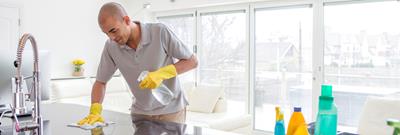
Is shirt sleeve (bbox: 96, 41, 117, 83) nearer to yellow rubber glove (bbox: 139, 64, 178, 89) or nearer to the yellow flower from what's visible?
yellow rubber glove (bbox: 139, 64, 178, 89)

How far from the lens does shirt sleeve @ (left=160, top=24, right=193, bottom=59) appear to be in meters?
1.94

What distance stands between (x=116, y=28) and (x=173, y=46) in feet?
1.12

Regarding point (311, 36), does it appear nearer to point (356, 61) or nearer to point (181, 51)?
point (356, 61)

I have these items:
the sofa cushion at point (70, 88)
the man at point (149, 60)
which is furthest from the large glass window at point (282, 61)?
the man at point (149, 60)

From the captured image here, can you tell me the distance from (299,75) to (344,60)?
64 centimetres

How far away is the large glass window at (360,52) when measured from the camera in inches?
159

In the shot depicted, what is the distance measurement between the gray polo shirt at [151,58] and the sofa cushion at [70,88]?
3.28 metres

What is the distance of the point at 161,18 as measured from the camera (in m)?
6.34

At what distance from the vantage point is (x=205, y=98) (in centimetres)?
466

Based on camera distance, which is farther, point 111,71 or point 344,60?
point 344,60

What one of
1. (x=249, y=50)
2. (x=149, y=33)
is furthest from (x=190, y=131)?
(x=249, y=50)

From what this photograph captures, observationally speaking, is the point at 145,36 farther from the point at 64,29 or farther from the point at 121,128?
the point at 64,29

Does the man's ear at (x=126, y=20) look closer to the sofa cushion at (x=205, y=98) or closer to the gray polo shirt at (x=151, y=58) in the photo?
the gray polo shirt at (x=151, y=58)

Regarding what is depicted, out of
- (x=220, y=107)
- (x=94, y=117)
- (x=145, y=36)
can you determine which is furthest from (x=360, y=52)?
(x=94, y=117)
